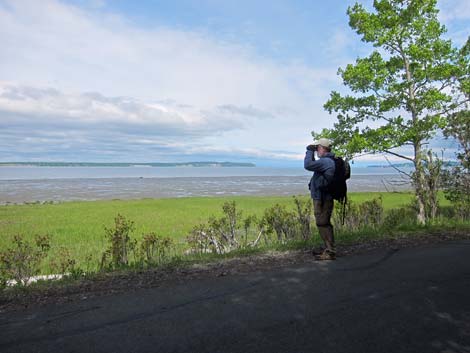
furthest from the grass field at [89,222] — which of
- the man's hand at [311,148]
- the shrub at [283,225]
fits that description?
the man's hand at [311,148]

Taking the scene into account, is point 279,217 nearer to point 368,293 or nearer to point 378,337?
point 368,293

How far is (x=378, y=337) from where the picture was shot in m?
3.96

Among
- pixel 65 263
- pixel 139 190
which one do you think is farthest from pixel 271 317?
pixel 139 190

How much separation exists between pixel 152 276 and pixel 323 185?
3.43 m

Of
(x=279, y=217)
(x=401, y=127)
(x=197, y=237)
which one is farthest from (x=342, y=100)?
(x=197, y=237)

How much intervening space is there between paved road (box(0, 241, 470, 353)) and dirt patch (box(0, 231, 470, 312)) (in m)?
0.32

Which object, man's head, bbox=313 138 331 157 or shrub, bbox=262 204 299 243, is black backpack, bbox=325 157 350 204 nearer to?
Result: man's head, bbox=313 138 331 157

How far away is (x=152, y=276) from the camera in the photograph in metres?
6.27

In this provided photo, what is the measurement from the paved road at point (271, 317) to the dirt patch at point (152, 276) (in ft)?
1.04

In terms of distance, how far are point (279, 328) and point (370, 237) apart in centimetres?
572

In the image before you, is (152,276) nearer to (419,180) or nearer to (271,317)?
(271,317)

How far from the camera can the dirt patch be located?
5.36 metres

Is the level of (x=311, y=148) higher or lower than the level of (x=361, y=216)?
higher

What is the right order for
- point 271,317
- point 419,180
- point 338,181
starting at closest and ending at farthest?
point 271,317, point 338,181, point 419,180
